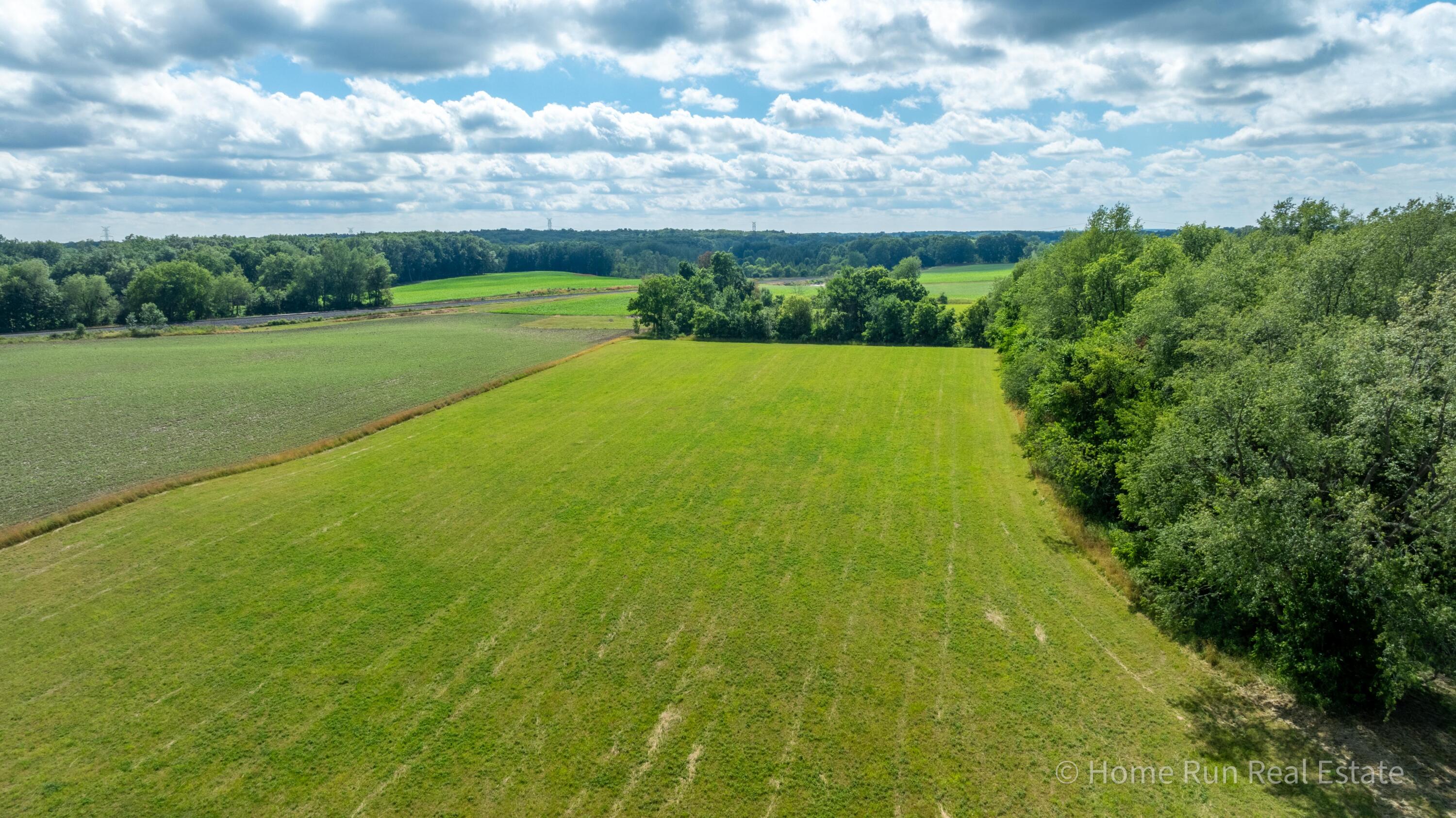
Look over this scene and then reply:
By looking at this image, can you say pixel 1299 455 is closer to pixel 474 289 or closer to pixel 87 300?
pixel 87 300

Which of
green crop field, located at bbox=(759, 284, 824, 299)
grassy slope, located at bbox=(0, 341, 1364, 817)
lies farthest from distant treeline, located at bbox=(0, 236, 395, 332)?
grassy slope, located at bbox=(0, 341, 1364, 817)

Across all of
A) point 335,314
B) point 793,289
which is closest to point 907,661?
point 335,314

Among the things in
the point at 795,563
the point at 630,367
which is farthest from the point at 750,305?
the point at 795,563

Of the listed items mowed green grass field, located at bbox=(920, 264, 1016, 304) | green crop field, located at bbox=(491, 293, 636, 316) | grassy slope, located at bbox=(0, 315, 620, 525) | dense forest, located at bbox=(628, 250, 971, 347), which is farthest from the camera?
mowed green grass field, located at bbox=(920, 264, 1016, 304)

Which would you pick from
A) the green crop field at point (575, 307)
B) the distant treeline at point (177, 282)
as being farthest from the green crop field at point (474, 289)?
the green crop field at point (575, 307)

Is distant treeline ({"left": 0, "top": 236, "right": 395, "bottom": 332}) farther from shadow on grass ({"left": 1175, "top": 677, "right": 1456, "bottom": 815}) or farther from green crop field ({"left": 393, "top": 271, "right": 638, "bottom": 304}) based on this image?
shadow on grass ({"left": 1175, "top": 677, "right": 1456, "bottom": 815})

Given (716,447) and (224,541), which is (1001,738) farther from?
(224,541)
